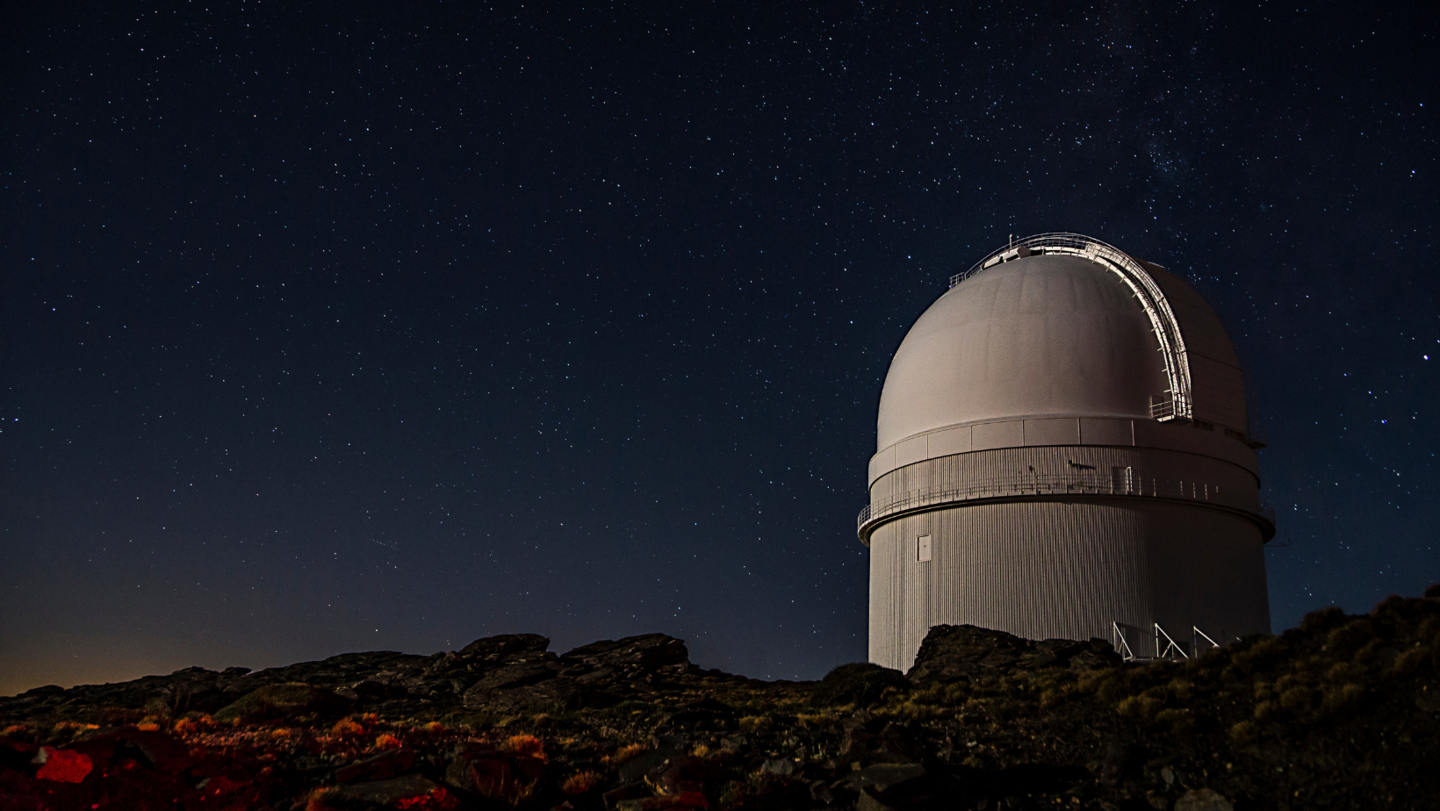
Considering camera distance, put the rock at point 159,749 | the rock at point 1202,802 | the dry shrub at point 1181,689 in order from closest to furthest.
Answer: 1. the rock at point 1202,802
2. the rock at point 159,749
3. the dry shrub at point 1181,689

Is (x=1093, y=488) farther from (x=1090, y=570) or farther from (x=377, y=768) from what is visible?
(x=377, y=768)

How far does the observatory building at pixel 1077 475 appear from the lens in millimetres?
21703

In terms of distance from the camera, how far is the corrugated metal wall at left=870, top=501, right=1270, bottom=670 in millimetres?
21469

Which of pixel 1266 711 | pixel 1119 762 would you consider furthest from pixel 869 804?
pixel 1266 711

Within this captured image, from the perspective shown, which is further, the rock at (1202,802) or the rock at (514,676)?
the rock at (514,676)

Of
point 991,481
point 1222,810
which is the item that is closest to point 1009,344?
point 991,481

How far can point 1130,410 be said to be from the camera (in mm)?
22688

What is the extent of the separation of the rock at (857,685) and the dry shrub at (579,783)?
296 inches

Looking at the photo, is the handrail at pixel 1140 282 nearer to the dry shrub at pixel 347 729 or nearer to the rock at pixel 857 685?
the rock at pixel 857 685

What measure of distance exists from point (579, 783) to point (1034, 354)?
55.2 ft

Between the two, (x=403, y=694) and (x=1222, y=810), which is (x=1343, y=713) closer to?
(x=1222, y=810)

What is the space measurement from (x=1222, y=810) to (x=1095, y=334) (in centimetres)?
1617

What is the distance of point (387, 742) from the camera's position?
11.8 meters

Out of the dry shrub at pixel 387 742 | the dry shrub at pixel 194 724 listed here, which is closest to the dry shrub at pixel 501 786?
the dry shrub at pixel 387 742
